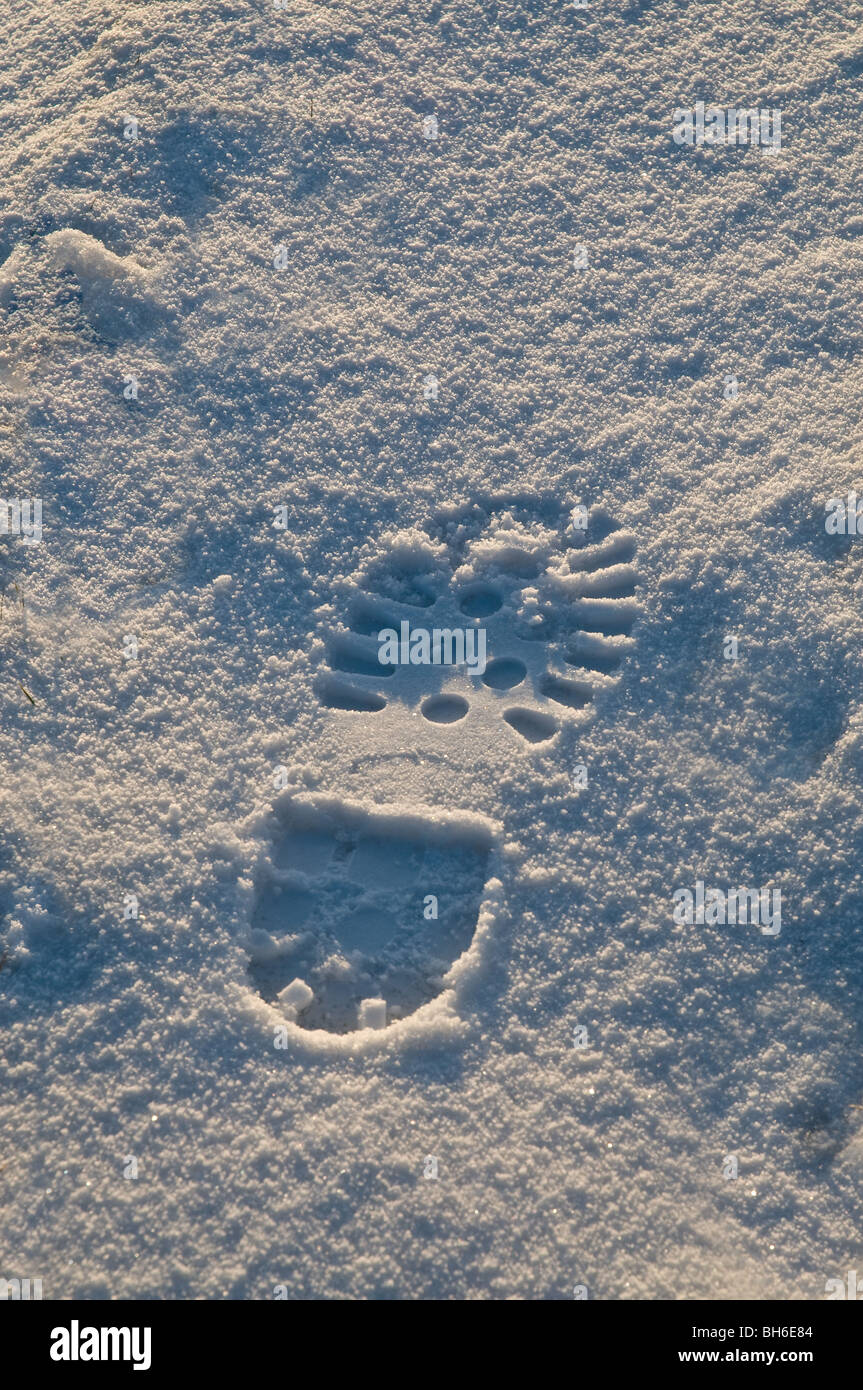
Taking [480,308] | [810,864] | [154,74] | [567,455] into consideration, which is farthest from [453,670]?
[154,74]

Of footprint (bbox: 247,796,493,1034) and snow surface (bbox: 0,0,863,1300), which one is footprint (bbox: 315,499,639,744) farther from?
footprint (bbox: 247,796,493,1034)

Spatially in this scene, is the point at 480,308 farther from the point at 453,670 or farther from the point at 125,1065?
the point at 125,1065

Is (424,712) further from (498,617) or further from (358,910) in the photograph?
(358,910)

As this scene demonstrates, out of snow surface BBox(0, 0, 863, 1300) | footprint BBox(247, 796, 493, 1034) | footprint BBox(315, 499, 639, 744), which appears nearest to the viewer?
snow surface BBox(0, 0, 863, 1300)

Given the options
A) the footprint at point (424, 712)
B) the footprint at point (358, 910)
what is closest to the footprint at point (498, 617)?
the footprint at point (424, 712)

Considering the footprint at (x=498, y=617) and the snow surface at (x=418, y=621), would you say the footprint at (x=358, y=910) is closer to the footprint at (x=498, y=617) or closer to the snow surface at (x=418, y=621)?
the snow surface at (x=418, y=621)

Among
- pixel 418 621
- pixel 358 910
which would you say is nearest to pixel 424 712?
pixel 418 621

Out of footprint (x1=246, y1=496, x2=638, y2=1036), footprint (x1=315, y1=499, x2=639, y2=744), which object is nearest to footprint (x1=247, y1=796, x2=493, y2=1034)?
footprint (x1=246, y1=496, x2=638, y2=1036)
